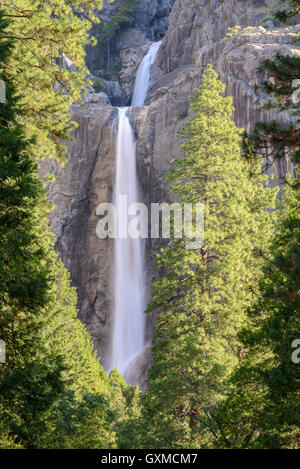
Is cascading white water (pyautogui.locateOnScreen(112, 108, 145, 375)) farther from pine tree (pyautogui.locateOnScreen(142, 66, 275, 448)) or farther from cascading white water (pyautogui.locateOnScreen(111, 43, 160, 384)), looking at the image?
pine tree (pyautogui.locateOnScreen(142, 66, 275, 448))

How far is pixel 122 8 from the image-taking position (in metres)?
63.5

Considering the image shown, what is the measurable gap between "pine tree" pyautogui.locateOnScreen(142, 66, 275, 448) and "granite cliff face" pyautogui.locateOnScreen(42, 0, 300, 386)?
1786 cm

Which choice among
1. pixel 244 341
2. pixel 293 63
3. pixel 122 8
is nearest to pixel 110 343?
pixel 244 341

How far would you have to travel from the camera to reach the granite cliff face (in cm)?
3341

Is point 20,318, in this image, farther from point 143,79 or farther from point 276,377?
point 143,79

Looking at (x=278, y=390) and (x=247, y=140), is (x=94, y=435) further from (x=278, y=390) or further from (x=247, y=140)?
(x=247, y=140)

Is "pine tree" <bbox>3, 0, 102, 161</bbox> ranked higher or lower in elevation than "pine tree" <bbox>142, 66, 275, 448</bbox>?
higher

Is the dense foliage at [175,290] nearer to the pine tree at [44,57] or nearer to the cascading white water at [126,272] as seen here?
the pine tree at [44,57]

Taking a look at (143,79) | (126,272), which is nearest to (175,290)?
(126,272)

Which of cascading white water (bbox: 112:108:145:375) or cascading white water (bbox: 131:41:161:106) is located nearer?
cascading white water (bbox: 112:108:145:375)

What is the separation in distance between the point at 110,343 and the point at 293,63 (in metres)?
31.9

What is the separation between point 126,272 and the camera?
38688 millimetres

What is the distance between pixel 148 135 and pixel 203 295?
2842cm

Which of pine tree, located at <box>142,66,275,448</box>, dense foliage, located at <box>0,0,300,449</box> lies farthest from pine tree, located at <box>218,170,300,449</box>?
pine tree, located at <box>142,66,275,448</box>
